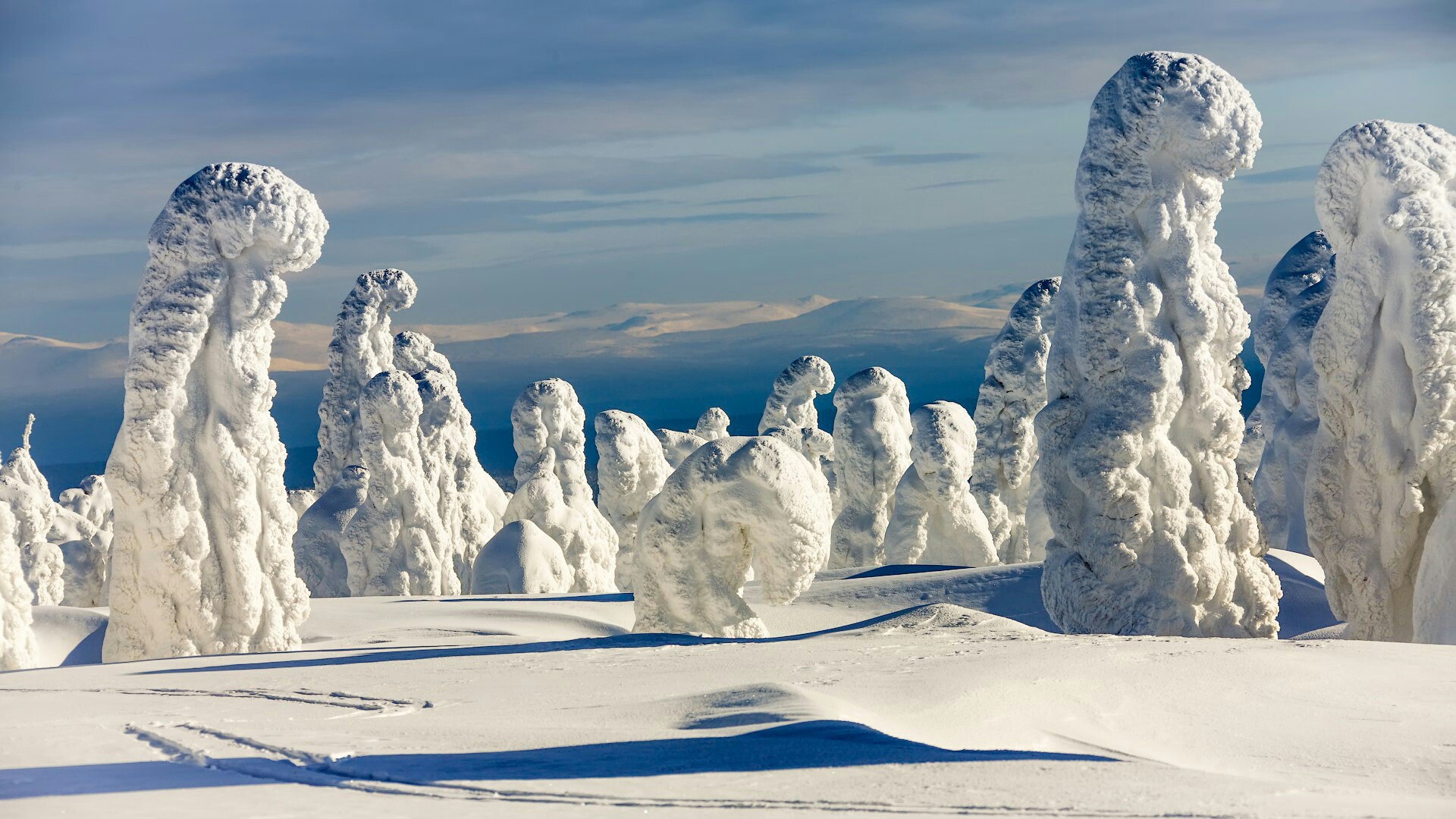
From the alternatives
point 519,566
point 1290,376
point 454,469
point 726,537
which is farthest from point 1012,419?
point 726,537

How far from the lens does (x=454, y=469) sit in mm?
21375

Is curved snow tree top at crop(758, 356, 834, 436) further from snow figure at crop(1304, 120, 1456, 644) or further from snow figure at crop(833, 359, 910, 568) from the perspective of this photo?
snow figure at crop(1304, 120, 1456, 644)

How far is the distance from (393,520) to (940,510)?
7139 mm

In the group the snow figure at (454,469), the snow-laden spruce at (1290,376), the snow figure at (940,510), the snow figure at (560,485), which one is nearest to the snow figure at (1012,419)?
the snow figure at (940,510)

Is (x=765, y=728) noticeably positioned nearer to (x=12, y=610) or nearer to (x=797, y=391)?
(x=12, y=610)

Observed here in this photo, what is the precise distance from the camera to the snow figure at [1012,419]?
2039cm

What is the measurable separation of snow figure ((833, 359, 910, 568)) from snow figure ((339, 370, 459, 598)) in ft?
20.0

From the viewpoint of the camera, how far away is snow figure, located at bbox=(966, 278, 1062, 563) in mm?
20391

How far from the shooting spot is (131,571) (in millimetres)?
9992

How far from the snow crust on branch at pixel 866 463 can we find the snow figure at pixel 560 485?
3558 millimetres

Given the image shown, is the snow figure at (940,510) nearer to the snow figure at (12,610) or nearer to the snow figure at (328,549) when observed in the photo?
the snow figure at (328,549)

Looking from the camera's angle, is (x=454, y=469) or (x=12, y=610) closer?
(x=12, y=610)

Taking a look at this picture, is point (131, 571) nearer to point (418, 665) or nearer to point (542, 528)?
point (418, 665)

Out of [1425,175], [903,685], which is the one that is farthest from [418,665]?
[1425,175]
